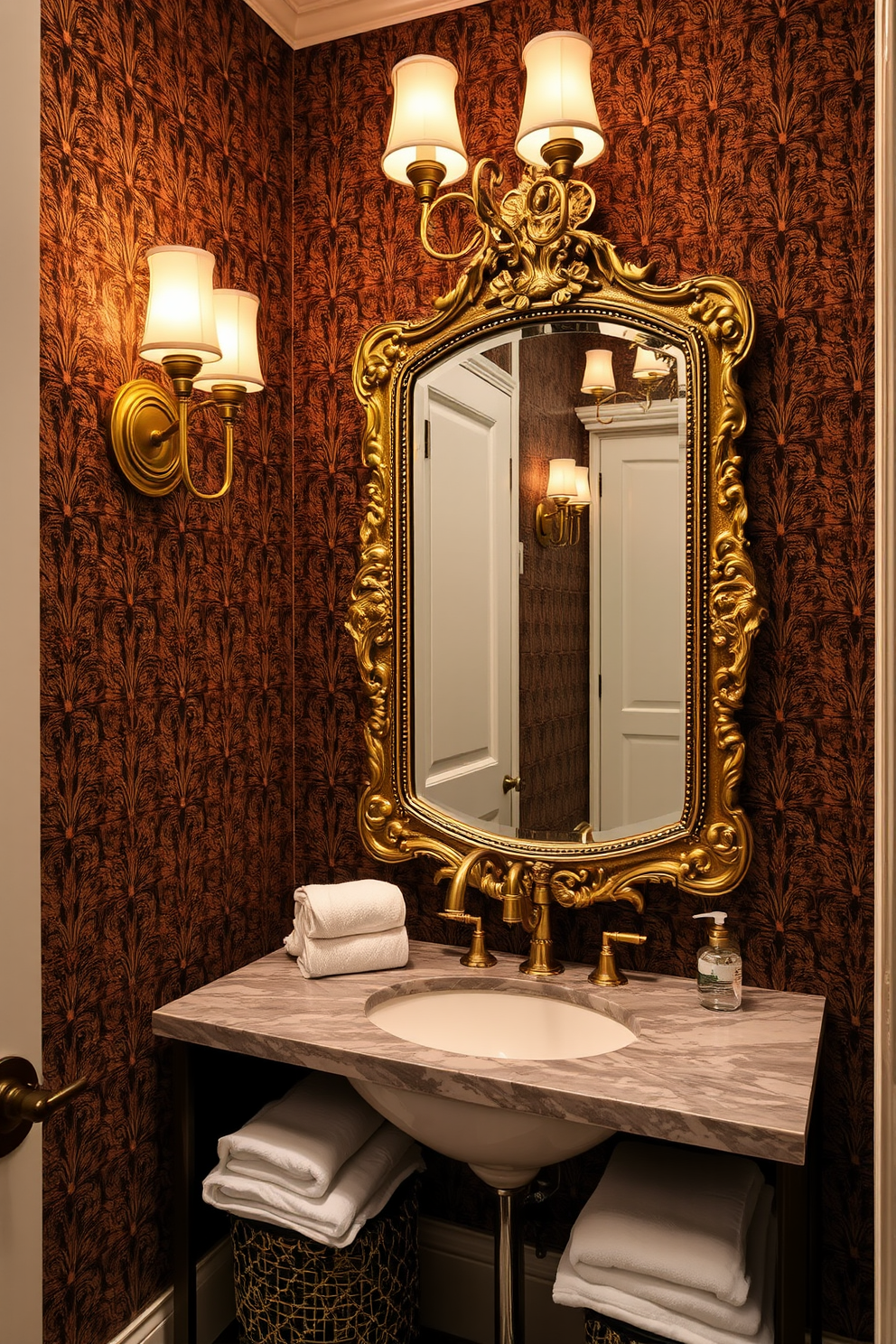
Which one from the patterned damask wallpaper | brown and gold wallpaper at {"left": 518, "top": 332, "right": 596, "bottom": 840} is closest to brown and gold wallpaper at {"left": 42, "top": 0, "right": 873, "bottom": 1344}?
the patterned damask wallpaper

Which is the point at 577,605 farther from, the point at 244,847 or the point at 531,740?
the point at 244,847

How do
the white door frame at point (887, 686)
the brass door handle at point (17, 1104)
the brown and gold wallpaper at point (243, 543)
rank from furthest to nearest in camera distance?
the brown and gold wallpaper at point (243, 543), the brass door handle at point (17, 1104), the white door frame at point (887, 686)

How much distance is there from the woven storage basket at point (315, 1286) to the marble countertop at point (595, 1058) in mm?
358

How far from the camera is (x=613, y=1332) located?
4.52 ft

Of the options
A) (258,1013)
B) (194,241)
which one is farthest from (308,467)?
(258,1013)

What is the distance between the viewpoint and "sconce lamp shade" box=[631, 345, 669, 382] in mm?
1730

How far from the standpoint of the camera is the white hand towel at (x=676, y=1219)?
Answer: 1.33 meters

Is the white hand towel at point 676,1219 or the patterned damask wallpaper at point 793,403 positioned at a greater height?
the patterned damask wallpaper at point 793,403

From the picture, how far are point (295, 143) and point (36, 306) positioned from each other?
1.50 meters

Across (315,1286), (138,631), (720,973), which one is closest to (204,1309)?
(315,1286)

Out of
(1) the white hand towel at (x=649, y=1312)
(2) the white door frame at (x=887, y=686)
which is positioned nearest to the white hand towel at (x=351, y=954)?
(1) the white hand towel at (x=649, y=1312)

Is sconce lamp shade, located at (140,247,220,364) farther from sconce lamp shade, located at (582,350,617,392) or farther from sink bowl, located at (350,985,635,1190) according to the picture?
sink bowl, located at (350,985,635,1190)

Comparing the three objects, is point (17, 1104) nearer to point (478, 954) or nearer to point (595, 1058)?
point (595, 1058)

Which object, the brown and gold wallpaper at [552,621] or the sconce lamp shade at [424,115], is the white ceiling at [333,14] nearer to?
the sconce lamp shade at [424,115]
